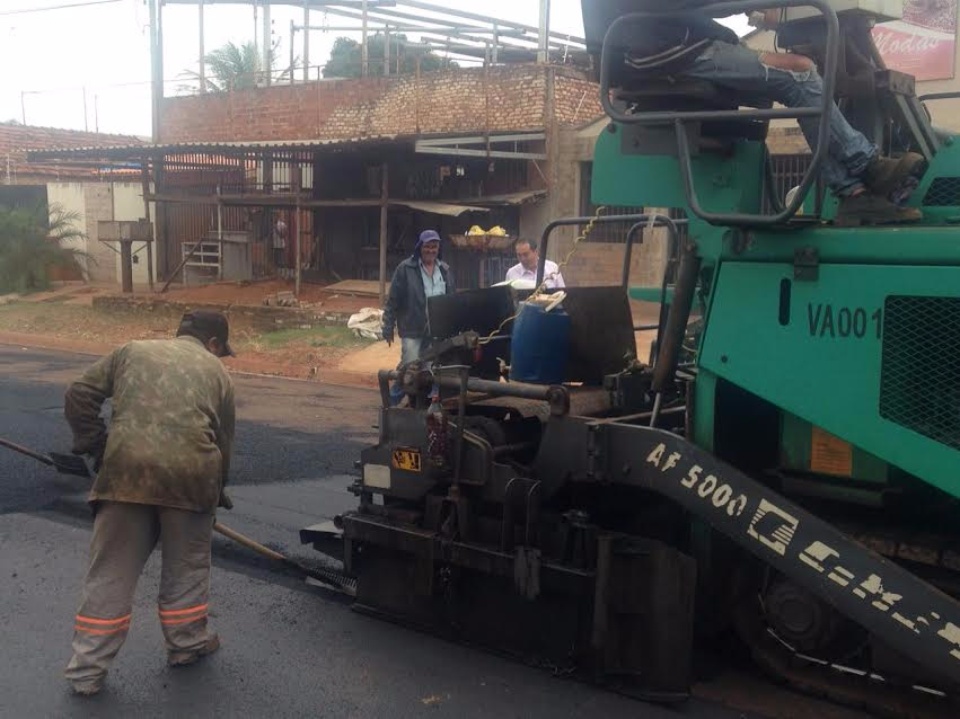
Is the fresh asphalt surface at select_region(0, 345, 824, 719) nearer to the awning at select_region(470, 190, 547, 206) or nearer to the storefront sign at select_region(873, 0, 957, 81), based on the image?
the awning at select_region(470, 190, 547, 206)

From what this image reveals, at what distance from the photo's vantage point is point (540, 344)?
4836mm

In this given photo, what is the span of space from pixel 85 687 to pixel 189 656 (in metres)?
0.46

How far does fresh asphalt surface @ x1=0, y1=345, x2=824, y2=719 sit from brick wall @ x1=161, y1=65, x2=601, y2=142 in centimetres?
1403

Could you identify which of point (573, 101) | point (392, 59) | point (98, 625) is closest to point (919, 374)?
point (98, 625)

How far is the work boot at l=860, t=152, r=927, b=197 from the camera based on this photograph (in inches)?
151

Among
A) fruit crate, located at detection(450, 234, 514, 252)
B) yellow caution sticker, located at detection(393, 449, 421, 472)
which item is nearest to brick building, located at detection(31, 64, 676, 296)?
fruit crate, located at detection(450, 234, 514, 252)

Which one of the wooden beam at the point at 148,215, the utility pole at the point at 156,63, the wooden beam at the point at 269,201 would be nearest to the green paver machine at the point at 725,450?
the wooden beam at the point at 269,201

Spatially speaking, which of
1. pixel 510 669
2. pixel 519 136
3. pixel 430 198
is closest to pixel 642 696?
pixel 510 669

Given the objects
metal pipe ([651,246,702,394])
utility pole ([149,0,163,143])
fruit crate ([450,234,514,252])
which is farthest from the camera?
utility pole ([149,0,163,143])

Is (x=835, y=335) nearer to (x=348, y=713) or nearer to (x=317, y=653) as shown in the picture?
(x=348, y=713)

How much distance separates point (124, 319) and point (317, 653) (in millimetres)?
18486

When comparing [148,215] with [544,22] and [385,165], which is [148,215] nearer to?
[385,165]

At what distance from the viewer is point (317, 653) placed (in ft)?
15.3

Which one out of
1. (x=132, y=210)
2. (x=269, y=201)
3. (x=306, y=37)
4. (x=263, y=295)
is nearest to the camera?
(x=269, y=201)
